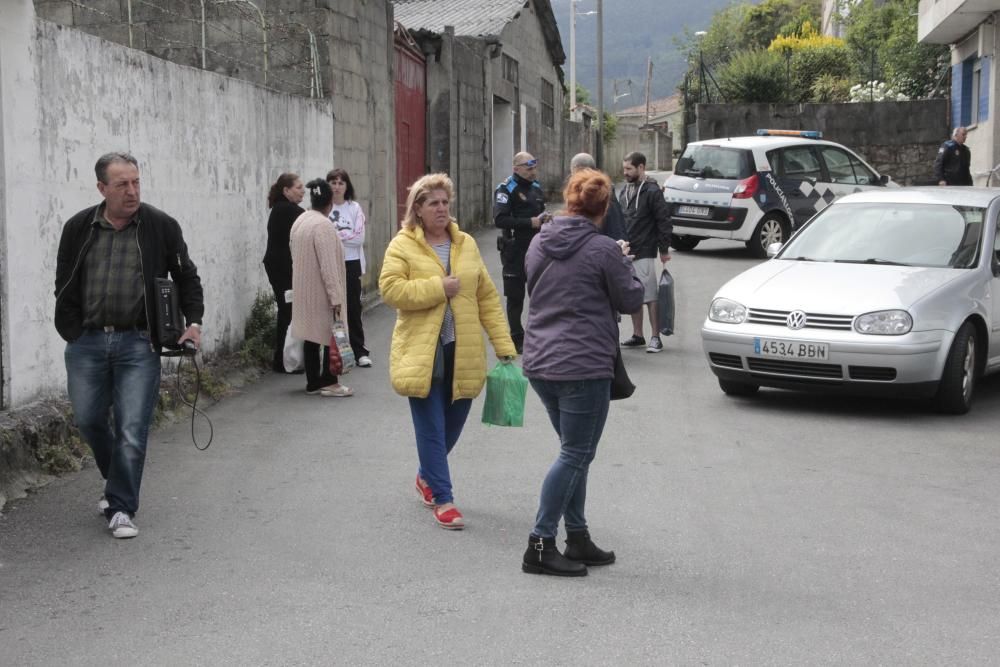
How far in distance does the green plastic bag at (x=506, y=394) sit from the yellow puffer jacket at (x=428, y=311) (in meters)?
0.07

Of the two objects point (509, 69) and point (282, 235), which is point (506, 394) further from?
point (509, 69)

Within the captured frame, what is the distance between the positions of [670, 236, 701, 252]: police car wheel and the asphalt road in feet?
37.9

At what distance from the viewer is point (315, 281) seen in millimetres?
9883

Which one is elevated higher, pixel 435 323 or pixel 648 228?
pixel 648 228

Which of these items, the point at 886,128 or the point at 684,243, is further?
the point at 886,128

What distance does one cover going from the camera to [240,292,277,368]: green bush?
11234 millimetres

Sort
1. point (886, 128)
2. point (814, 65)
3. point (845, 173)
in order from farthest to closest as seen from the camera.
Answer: point (814, 65) → point (886, 128) → point (845, 173)

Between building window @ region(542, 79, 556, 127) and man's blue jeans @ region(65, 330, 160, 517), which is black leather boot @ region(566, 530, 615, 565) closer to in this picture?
man's blue jeans @ region(65, 330, 160, 517)

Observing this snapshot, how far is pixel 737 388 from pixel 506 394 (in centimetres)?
399

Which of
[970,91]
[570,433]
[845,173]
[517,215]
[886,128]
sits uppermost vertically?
[970,91]

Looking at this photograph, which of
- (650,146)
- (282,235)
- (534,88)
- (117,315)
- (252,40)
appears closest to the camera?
(117,315)

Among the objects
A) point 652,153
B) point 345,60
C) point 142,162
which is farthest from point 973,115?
point 652,153

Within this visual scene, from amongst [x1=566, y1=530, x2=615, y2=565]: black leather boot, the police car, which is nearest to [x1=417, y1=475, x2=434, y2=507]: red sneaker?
[x1=566, y1=530, x2=615, y2=565]: black leather boot

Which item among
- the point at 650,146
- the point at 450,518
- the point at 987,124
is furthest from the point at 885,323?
the point at 650,146
